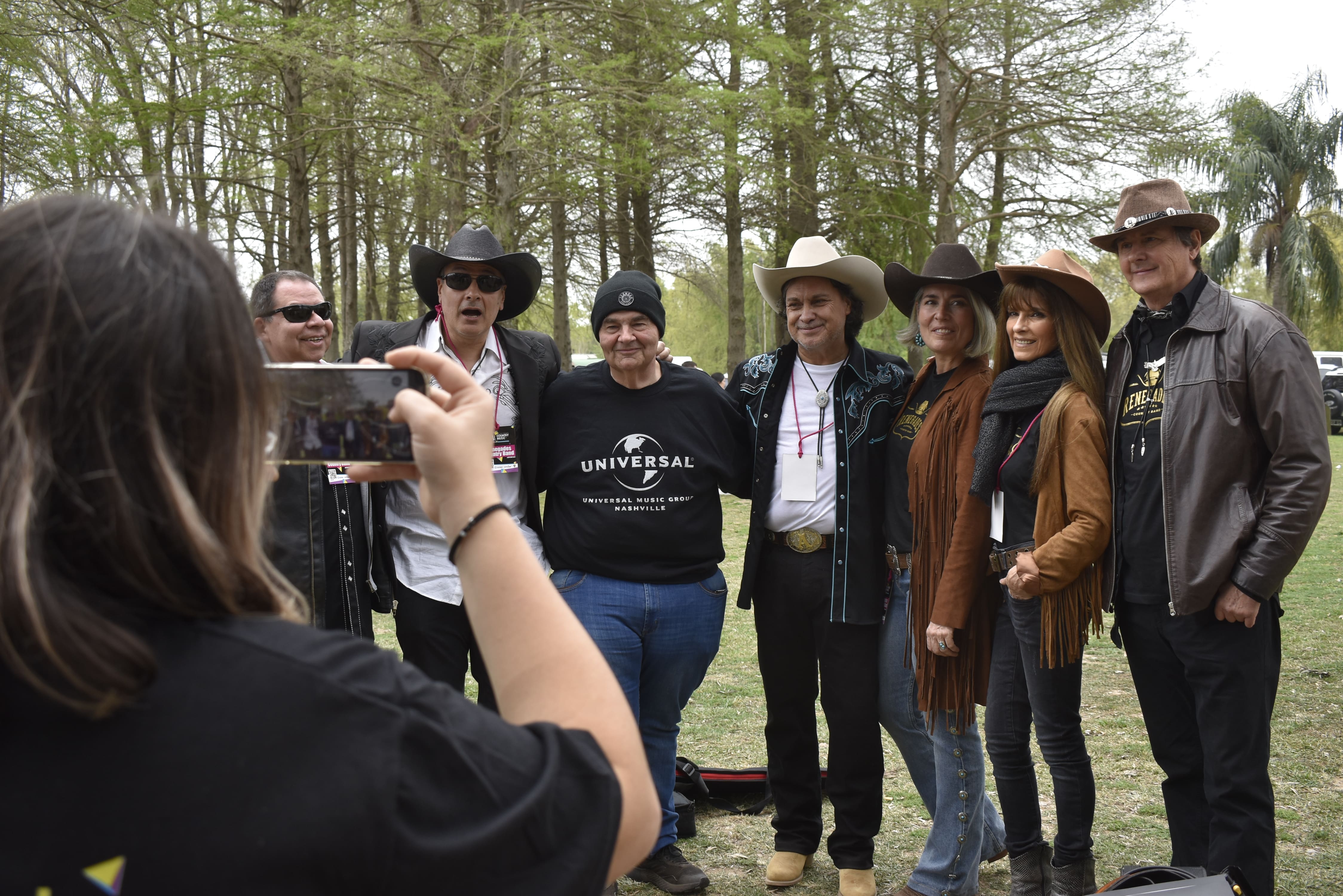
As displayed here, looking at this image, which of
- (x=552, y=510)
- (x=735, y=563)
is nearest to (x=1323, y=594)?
(x=735, y=563)

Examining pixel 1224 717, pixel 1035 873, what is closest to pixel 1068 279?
pixel 1224 717

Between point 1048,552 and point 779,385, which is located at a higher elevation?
point 779,385

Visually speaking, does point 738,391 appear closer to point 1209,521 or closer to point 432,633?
point 432,633

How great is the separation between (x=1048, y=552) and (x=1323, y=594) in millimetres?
6615

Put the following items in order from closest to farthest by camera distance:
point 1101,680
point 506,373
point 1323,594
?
1. point 506,373
2. point 1101,680
3. point 1323,594

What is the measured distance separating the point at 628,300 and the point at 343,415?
9.12 feet

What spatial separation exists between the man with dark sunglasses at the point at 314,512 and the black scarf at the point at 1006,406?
2206 millimetres

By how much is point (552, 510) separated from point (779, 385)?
1.06 m

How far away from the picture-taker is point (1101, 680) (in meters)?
6.52

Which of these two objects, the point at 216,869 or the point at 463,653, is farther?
the point at 463,653

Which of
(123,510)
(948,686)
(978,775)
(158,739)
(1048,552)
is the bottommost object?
(978,775)

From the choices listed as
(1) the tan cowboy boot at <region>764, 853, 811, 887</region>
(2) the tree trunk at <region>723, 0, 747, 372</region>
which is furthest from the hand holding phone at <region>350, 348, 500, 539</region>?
(2) the tree trunk at <region>723, 0, 747, 372</region>

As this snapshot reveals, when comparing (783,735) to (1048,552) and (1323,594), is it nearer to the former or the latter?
(1048,552)

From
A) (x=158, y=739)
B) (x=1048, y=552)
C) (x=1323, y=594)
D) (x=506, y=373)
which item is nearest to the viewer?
(x=158, y=739)
